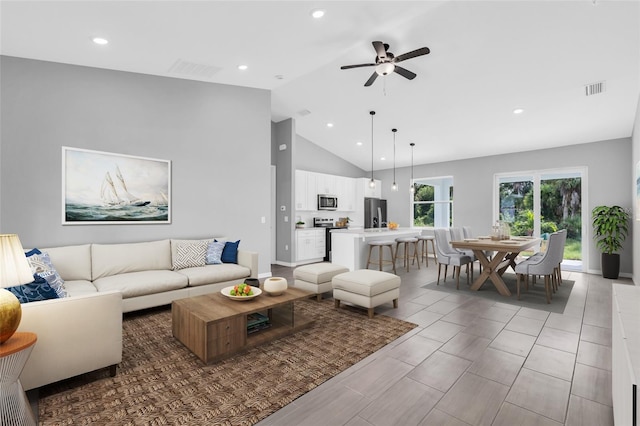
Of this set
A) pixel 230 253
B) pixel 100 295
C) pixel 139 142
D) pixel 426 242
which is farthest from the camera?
pixel 426 242

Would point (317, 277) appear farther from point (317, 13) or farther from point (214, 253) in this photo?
point (317, 13)

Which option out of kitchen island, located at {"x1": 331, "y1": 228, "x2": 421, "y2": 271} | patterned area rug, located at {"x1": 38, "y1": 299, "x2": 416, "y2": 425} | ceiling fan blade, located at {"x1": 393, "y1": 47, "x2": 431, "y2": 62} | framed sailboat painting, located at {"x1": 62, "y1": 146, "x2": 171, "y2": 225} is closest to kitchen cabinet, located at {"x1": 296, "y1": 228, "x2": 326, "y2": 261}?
kitchen island, located at {"x1": 331, "y1": 228, "x2": 421, "y2": 271}

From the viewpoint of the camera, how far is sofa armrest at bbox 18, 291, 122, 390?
1.91 metres

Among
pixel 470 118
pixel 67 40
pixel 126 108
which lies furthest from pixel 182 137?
pixel 470 118

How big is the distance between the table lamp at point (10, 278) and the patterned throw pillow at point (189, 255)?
2488 mm

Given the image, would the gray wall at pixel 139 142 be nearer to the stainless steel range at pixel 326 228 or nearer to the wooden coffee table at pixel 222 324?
the wooden coffee table at pixel 222 324

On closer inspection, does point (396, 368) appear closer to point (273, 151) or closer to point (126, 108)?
point (126, 108)

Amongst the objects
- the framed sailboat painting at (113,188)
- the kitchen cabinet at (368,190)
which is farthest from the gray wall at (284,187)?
the framed sailboat painting at (113,188)

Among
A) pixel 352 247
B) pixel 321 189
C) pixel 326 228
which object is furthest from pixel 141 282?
pixel 321 189

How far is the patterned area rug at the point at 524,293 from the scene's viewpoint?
3.99 metres

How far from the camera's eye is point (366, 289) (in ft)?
11.3

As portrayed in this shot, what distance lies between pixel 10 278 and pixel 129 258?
2.37 meters

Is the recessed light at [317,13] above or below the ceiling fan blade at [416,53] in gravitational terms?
above

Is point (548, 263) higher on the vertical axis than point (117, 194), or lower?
lower
